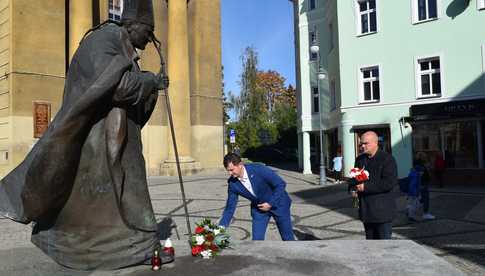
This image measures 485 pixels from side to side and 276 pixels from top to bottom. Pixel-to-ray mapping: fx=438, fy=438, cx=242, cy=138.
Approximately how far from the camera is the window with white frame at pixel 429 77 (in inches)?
758

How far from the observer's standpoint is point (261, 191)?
5457 millimetres

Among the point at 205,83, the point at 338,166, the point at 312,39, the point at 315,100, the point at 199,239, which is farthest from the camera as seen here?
the point at 205,83

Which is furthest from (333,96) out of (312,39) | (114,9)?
(114,9)

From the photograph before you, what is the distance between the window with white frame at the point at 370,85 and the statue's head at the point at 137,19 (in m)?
18.6

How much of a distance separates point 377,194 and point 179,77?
2276 centimetres

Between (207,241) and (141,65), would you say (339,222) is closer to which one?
(207,241)

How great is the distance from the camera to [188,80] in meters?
27.1


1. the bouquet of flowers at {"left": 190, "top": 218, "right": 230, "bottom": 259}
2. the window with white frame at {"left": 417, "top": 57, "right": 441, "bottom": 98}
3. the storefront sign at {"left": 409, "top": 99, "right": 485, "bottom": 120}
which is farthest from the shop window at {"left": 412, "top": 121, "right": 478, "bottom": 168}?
the bouquet of flowers at {"left": 190, "top": 218, "right": 230, "bottom": 259}

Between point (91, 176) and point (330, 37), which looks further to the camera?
point (330, 37)

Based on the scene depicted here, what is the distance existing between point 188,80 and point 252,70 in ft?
76.7

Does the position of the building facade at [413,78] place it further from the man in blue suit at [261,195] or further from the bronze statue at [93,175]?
the bronze statue at [93,175]

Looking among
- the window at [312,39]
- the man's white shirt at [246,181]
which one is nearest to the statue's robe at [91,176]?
the man's white shirt at [246,181]

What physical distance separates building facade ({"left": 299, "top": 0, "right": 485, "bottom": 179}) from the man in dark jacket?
14.5 m

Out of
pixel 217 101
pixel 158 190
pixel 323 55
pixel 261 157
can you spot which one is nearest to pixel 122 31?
pixel 158 190
